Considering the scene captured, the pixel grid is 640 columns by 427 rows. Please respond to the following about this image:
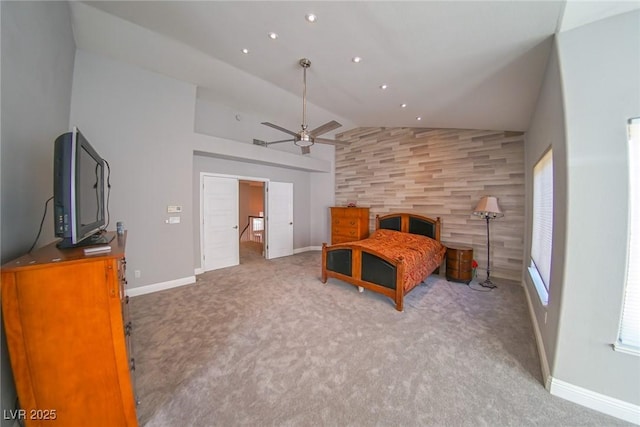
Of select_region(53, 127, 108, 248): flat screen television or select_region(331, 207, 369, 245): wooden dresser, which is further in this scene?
select_region(331, 207, 369, 245): wooden dresser

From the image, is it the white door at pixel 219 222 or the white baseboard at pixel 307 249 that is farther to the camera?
the white baseboard at pixel 307 249

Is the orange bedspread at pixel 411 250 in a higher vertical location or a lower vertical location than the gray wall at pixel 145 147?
lower

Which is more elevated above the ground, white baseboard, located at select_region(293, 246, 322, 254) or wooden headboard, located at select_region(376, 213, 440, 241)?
wooden headboard, located at select_region(376, 213, 440, 241)

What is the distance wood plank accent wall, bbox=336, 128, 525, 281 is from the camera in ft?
12.7

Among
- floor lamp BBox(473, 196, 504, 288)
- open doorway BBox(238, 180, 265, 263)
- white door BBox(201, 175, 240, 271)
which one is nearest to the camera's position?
floor lamp BBox(473, 196, 504, 288)

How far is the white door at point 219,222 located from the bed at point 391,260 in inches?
90.6

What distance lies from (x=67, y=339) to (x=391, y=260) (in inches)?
117

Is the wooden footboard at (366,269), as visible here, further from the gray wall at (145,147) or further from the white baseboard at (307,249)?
the white baseboard at (307,249)

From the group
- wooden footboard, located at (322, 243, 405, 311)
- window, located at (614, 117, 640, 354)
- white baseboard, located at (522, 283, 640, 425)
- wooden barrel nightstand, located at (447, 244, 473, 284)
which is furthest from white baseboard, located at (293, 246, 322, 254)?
window, located at (614, 117, 640, 354)

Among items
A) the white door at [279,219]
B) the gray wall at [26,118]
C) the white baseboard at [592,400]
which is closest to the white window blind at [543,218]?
the white baseboard at [592,400]

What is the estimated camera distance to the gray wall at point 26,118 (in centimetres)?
127

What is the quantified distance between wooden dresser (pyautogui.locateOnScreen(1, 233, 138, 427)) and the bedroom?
0.98 ft

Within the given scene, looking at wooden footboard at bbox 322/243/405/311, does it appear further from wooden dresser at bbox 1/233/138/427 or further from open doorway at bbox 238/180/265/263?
open doorway at bbox 238/180/265/263

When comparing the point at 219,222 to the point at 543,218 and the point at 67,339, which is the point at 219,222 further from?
the point at 543,218
